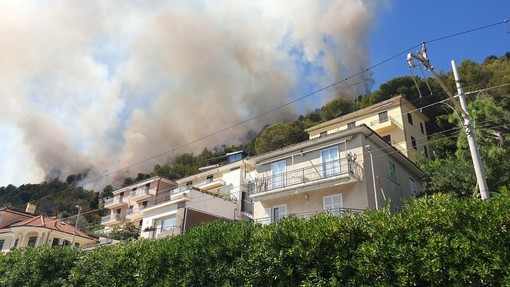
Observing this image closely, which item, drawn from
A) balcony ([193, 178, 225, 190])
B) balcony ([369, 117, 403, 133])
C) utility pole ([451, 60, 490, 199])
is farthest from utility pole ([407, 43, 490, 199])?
balcony ([193, 178, 225, 190])

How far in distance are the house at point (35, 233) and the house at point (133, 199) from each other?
1392 cm

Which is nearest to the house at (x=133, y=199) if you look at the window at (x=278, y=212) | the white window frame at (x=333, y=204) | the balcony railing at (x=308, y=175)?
the balcony railing at (x=308, y=175)

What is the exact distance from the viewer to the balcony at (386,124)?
155ft

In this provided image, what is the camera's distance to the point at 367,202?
24.1 metres

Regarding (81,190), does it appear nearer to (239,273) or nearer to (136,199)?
(136,199)

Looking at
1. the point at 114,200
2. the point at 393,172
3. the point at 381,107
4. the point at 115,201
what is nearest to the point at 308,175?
the point at 393,172

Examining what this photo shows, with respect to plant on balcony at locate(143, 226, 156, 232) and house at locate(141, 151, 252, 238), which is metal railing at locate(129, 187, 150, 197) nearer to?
house at locate(141, 151, 252, 238)

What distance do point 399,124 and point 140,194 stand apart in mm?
44022

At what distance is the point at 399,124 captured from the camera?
4681 cm

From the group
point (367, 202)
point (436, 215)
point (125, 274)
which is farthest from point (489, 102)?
point (125, 274)

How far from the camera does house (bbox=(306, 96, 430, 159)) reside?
46094 mm

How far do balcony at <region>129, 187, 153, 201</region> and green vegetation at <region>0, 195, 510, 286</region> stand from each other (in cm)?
5157

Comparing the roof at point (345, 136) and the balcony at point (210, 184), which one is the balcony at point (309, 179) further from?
the balcony at point (210, 184)

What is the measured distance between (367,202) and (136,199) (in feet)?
172
